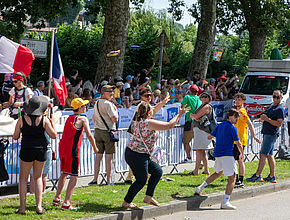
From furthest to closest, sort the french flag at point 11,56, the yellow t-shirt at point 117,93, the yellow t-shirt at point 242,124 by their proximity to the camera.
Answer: the yellow t-shirt at point 117,93, the yellow t-shirt at point 242,124, the french flag at point 11,56

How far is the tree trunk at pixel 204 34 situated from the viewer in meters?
24.8

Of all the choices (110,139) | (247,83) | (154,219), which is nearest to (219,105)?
(247,83)

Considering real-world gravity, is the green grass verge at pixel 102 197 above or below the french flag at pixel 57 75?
below

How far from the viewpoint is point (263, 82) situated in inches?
862

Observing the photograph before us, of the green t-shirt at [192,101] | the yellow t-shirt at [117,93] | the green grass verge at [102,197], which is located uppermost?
the green t-shirt at [192,101]

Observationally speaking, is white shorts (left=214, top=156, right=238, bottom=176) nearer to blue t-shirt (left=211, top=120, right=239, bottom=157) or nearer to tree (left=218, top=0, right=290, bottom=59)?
blue t-shirt (left=211, top=120, right=239, bottom=157)

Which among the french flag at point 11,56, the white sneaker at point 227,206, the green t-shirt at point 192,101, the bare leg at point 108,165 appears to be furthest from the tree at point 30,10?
the white sneaker at point 227,206

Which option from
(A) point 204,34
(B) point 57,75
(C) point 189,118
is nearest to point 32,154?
(B) point 57,75

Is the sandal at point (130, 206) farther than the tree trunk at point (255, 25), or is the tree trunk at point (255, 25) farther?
the tree trunk at point (255, 25)

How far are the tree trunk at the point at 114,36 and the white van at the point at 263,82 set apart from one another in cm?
552

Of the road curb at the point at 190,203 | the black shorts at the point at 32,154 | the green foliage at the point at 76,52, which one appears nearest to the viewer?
the black shorts at the point at 32,154

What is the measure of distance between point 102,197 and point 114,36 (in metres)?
11.6

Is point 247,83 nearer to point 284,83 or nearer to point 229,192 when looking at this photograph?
point 284,83

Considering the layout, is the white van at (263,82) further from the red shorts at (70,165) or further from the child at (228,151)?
the red shorts at (70,165)
